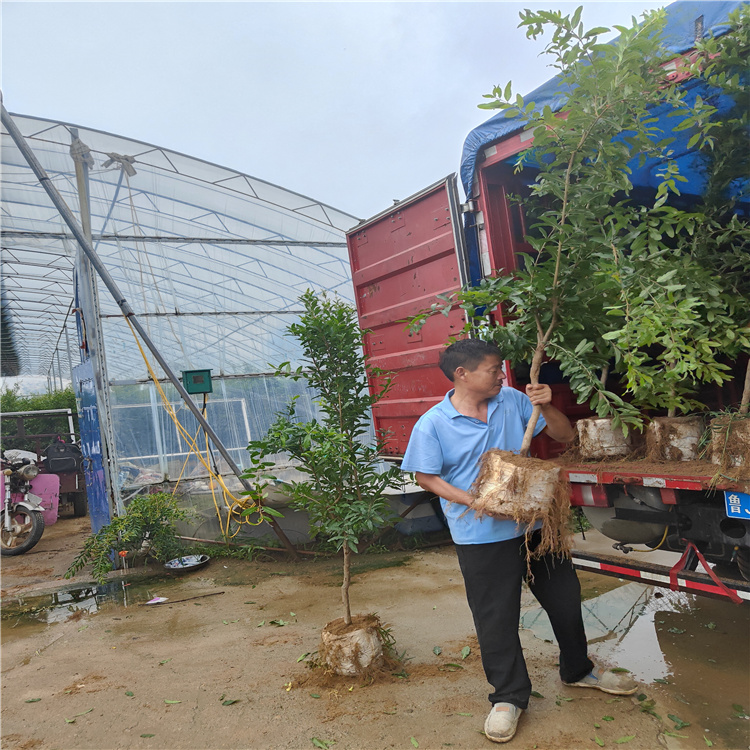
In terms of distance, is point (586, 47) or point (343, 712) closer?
point (586, 47)

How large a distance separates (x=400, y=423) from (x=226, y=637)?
216 centimetres

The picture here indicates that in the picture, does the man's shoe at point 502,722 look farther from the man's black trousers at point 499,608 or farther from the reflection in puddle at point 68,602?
the reflection in puddle at point 68,602

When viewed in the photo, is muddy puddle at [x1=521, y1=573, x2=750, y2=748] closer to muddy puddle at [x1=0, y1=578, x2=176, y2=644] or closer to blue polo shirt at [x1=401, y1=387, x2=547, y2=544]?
blue polo shirt at [x1=401, y1=387, x2=547, y2=544]

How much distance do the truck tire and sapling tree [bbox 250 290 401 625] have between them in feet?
18.5

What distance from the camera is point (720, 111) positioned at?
3.17m

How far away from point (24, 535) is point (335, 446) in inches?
250

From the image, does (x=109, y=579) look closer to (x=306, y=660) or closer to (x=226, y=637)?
(x=226, y=637)

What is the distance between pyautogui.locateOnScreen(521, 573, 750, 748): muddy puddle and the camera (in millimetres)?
2561

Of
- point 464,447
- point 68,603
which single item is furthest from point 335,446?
point 68,603

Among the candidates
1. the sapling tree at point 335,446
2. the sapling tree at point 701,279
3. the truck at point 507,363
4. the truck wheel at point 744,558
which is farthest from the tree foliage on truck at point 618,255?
the sapling tree at point 335,446

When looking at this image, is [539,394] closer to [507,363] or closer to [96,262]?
[507,363]

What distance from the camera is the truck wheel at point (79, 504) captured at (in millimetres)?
10633

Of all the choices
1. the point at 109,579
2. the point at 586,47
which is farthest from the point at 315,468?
the point at 109,579

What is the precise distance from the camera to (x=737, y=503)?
2396mm
